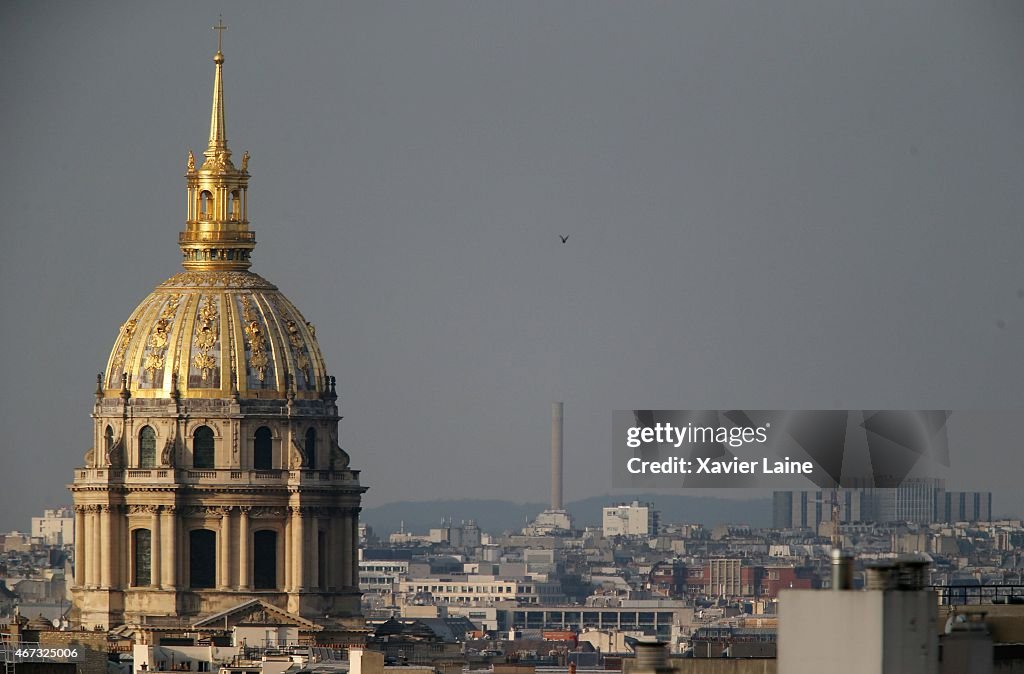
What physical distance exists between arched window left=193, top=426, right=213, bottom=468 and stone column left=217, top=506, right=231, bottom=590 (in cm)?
135

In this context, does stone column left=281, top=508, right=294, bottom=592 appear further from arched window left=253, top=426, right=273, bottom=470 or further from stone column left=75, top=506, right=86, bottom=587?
stone column left=75, top=506, right=86, bottom=587

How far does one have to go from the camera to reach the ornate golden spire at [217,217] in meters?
139

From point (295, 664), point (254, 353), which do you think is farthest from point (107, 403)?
point (295, 664)

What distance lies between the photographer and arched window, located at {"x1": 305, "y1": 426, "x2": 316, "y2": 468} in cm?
13762

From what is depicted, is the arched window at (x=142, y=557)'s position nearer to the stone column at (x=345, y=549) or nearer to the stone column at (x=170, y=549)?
the stone column at (x=170, y=549)

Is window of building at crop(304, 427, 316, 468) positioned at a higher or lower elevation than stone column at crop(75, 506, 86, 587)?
higher

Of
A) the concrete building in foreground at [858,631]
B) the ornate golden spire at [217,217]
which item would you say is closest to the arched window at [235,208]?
the ornate golden spire at [217,217]

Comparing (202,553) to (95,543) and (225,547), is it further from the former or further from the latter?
(95,543)

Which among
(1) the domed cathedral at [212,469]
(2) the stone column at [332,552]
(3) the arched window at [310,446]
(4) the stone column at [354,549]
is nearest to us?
(1) the domed cathedral at [212,469]

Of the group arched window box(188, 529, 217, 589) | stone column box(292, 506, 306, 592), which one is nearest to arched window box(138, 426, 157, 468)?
arched window box(188, 529, 217, 589)

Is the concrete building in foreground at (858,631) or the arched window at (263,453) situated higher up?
the arched window at (263,453)

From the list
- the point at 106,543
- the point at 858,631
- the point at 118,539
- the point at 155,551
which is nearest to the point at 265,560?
the point at 155,551

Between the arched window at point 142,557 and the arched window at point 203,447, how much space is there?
228 centimetres

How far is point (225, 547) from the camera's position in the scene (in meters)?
137
